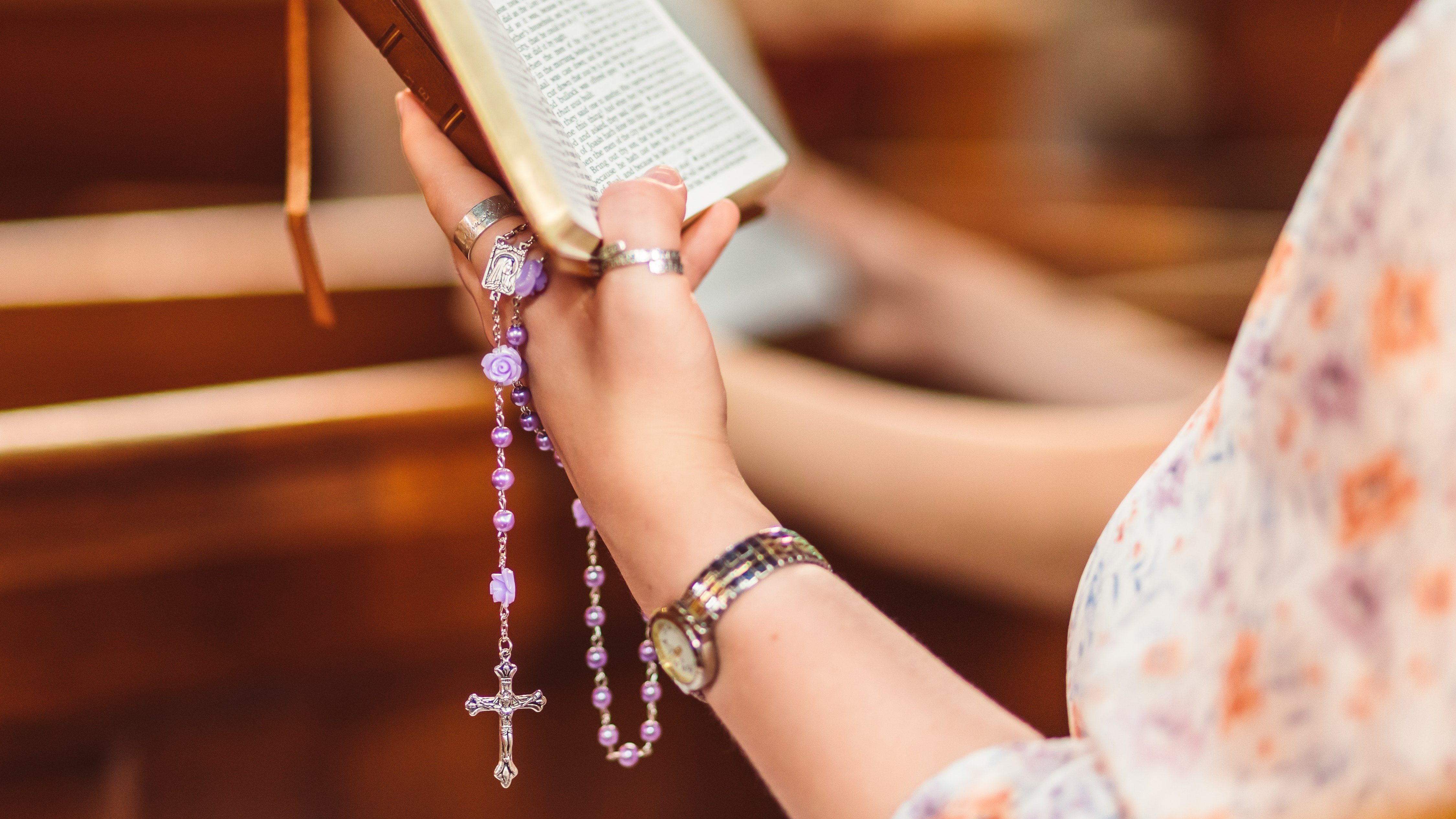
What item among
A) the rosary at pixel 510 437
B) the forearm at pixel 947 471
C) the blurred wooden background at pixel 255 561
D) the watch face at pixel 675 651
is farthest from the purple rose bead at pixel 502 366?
the forearm at pixel 947 471

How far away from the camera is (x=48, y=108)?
1.76 meters

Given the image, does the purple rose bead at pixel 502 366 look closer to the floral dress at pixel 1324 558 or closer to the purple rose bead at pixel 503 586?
the purple rose bead at pixel 503 586

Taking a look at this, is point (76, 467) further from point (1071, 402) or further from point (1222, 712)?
point (1071, 402)

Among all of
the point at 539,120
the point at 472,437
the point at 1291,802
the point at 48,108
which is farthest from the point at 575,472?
the point at 48,108

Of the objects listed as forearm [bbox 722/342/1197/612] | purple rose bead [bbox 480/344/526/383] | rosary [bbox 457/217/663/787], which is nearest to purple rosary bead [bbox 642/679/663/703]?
rosary [bbox 457/217/663/787]

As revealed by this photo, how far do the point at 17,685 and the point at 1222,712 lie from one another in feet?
2.64

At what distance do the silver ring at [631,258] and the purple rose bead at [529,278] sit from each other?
3 centimetres

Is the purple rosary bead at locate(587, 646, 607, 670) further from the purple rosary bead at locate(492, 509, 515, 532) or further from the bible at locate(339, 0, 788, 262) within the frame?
the bible at locate(339, 0, 788, 262)

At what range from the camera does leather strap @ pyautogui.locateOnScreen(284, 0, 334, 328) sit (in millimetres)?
450

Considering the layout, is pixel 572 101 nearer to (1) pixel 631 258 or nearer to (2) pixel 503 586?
(1) pixel 631 258

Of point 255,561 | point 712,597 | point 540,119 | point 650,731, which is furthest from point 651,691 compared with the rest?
point 255,561

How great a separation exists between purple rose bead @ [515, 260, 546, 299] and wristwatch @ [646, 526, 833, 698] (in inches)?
4.6

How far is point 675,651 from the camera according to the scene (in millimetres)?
355

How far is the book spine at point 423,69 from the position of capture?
1.23 feet
